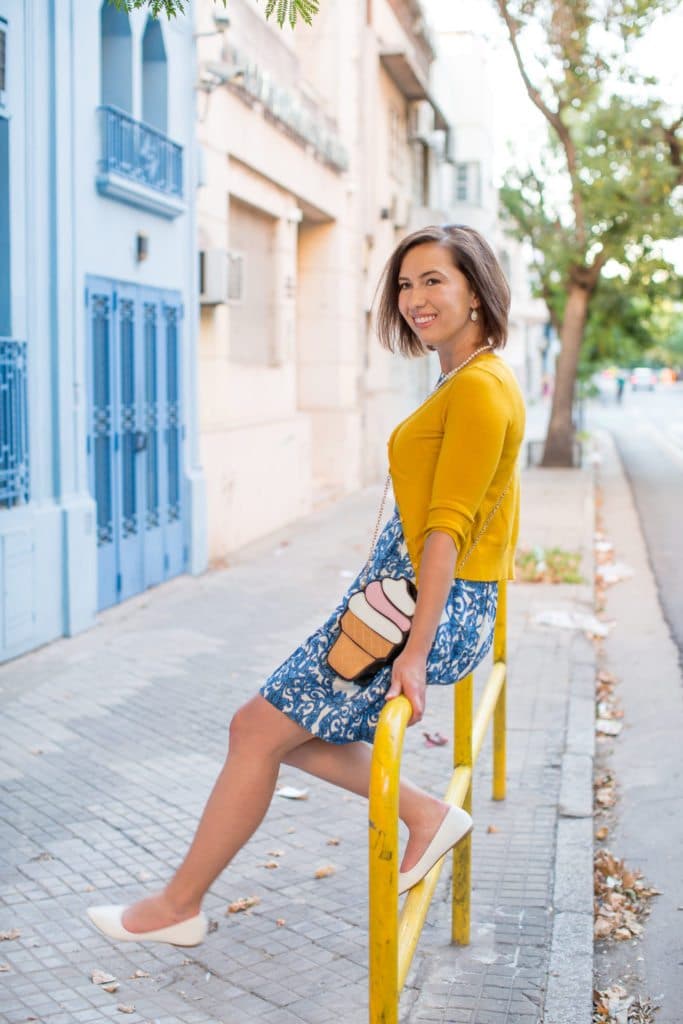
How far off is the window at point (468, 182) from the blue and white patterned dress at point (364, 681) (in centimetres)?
Answer: 4476

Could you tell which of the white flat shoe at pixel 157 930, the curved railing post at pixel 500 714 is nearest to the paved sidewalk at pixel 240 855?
the curved railing post at pixel 500 714

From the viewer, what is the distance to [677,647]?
877cm

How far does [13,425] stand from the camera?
25.3 ft

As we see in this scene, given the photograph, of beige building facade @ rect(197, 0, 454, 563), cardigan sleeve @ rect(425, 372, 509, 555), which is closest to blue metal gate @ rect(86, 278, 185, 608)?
beige building facade @ rect(197, 0, 454, 563)

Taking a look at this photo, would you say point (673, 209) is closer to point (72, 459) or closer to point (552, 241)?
point (552, 241)

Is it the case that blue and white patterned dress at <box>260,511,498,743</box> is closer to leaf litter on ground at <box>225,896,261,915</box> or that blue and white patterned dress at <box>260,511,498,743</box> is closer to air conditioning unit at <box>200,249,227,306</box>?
leaf litter on ground at <box>225,896,261,915</box>

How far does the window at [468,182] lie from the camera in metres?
46.6

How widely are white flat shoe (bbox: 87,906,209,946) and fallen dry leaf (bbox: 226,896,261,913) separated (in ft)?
2.70

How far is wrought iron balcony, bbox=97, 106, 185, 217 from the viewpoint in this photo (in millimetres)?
8961

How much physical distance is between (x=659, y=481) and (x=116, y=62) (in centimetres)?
1543

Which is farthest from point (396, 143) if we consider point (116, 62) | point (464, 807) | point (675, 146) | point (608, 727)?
point (464, 807)

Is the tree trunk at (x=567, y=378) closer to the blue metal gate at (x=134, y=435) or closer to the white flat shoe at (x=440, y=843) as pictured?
the blue metal gate at (x=134, y=435)

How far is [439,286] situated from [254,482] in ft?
34.8

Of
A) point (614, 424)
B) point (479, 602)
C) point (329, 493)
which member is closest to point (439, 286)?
point (479, 602)
